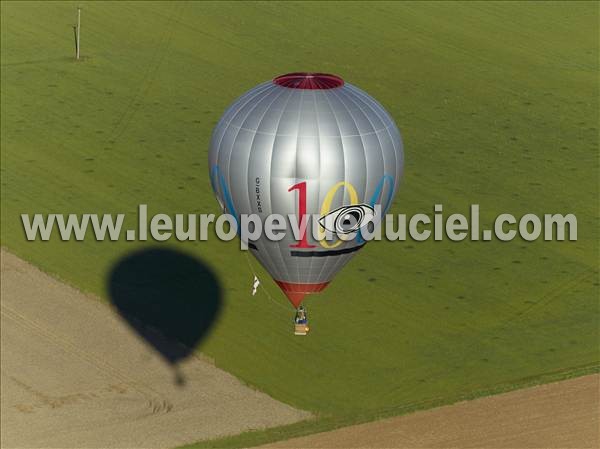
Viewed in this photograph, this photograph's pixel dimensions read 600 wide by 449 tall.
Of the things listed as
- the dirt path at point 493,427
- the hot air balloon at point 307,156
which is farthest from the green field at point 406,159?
the hot air balloon at point 307,156

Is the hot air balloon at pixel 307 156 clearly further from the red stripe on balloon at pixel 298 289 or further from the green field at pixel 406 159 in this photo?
the green field at pixel 406 159

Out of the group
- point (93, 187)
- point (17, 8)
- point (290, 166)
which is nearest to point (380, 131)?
point (290, 166)

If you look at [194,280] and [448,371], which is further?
[194,280]

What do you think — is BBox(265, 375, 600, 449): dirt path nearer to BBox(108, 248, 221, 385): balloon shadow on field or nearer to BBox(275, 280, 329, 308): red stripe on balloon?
BBox(275, 280, 329, 308): red stripe on balloon

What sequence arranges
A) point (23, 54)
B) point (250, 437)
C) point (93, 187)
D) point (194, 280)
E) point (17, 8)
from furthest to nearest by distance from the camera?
point (17, 8) → point (23, 54) → point (93, 187) → point (194, 280) → point (250, 437)

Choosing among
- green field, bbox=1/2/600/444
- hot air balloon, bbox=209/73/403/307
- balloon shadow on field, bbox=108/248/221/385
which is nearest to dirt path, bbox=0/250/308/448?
balloon shadow on field, bbox=108/248/221/385

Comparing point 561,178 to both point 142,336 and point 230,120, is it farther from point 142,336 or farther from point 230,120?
point 230,120
